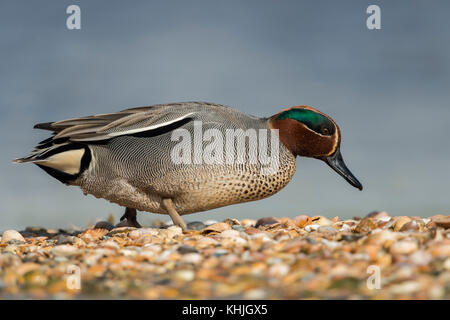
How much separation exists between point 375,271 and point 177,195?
95.5 inches

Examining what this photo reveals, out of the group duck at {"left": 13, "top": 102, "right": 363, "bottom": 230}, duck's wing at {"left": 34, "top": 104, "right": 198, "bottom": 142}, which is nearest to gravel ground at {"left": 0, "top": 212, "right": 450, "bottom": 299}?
duck at {"left": 13, "top": 102, "right": 363, "bottom": 230}

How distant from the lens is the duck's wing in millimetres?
5086

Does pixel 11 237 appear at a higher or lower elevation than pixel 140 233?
lower

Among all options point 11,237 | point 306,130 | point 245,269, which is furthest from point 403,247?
point 11,237

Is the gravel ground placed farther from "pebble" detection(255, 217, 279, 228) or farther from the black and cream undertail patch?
"pebble" detection(255, 217, 279, 228)

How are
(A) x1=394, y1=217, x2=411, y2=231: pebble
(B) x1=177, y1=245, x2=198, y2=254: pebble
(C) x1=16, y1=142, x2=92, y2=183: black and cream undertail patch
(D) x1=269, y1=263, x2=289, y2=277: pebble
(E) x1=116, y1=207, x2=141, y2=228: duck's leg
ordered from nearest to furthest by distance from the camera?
(D) x1=269, y1=263, x2=289, y2=277: pebble → (B) x1=177, y1=245, x2=198, y2=254: pebble → (A) x1=394, y1=217, x2=411, y2=231: pebble → (C) x1=16, y1=142, x2=92, y2=183: black and cream undertail patch → (E) x1=116, y1=207, x2=141, y2=228: duck's leg

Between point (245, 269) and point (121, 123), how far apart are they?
2493 millimetres

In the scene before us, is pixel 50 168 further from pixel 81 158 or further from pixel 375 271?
pixel 375 271

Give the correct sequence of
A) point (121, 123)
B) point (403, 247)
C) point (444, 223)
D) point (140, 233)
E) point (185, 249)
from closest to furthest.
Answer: point (403, 247), point (185, 249), point (444, 223), point (140, 233), point (121, 123)

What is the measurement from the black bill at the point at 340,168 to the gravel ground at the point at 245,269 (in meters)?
1.58

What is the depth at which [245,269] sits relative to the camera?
3.22 metres

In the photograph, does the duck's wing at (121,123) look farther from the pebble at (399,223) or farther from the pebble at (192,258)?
the pebble at (399,223)

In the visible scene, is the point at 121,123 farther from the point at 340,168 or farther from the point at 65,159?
the point at 340,168
